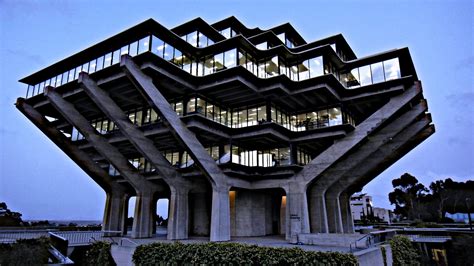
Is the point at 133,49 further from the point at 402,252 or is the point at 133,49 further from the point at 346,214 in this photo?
the point at 346,214

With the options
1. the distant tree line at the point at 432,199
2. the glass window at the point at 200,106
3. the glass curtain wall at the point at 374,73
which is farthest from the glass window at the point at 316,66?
the distant tree line at the point at 432,199

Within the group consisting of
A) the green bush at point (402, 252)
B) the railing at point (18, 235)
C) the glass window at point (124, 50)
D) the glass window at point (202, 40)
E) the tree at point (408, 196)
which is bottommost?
the green bush at point (402, 252)

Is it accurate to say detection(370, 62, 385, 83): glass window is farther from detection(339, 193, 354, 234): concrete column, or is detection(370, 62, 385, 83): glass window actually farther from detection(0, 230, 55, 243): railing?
detection(0, 230, 55, 243): railing

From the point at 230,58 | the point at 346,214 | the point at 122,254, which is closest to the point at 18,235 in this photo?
the point at 122,254

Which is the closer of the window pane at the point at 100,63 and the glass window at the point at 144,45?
the glass window at the point at 144,45

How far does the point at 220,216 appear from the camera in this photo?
30.0 metres

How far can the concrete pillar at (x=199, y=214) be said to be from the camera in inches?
1455

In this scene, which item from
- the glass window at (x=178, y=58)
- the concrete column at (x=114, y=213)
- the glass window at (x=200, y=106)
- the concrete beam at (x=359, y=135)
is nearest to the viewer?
the glass window at (x=178, y=58)

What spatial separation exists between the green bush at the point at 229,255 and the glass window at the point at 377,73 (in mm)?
21475

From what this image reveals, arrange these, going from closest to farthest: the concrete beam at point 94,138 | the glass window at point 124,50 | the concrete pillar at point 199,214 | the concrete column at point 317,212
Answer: the glass window at point 124,50 < the concrete beam at point 94,138 < the concrete column at point 317,212 < the concrete pillar at point 199,214

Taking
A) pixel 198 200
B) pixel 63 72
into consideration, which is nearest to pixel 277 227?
pixel 198 200

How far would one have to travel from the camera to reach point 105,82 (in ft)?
97.7

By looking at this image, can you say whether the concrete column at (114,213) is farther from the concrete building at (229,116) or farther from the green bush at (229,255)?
the green bush at (229,255)

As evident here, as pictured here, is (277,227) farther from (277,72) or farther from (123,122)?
(123,122)
